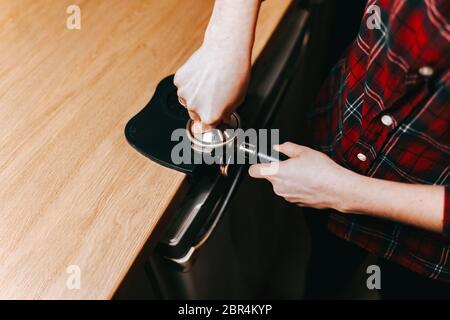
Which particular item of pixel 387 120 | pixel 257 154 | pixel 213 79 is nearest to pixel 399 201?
pixel 387 120

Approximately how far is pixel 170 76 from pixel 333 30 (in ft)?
3.03

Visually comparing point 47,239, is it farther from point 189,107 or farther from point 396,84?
point 396,84

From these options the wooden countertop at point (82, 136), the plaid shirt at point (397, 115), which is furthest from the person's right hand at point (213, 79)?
the plaid shirt at point (397, 115)

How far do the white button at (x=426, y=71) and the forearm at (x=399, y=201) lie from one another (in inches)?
6.5

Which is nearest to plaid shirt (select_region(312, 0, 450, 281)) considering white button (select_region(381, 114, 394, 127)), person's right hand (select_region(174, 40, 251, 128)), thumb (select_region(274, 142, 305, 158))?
white button (select_region(381, 114, 394, 127))

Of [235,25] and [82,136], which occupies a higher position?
[235,25]

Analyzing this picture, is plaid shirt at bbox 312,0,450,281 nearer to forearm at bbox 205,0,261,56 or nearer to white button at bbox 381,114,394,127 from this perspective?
white button at bbox 381,114,394,127

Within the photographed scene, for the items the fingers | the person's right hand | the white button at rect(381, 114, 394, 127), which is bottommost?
the fingers

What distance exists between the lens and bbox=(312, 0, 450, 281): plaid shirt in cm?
58

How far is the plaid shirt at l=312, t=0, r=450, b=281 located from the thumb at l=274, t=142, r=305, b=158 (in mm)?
109

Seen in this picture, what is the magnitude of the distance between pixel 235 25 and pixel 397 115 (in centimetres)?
29

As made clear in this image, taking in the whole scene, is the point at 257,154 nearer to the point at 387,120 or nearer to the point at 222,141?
the point at 222,141

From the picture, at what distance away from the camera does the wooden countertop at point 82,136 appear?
0.58 metres

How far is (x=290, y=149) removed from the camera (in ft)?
2.44
